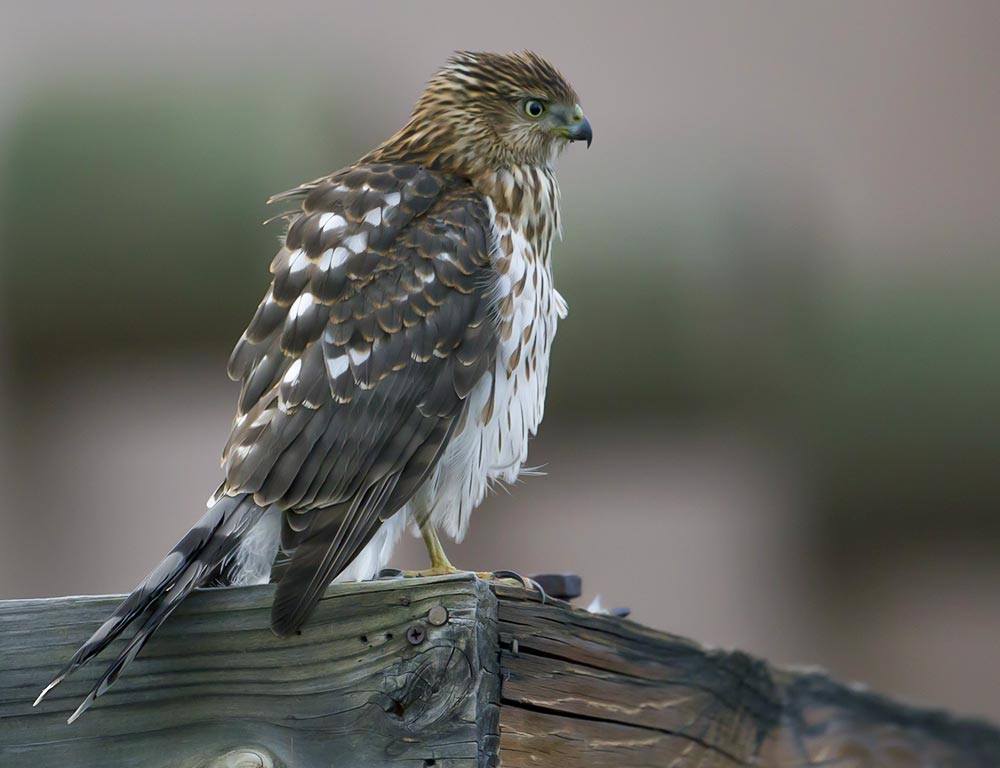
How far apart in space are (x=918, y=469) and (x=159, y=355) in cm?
279

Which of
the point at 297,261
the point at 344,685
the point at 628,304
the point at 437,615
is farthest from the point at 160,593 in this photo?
the point at 628,304

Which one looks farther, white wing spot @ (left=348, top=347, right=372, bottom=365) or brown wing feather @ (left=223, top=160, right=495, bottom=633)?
white wing spot @ (left=348, top=347, right=372, bottom=365)

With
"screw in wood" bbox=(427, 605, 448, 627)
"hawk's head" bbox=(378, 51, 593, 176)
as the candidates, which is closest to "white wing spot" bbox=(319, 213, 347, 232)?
"hawk's head" bbox=(378, 51, 593, 176)

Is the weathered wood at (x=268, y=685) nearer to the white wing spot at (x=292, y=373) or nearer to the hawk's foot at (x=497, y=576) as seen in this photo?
the hawk's foot at (x=497, y=576)

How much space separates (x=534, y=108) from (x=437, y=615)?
6.22 ft

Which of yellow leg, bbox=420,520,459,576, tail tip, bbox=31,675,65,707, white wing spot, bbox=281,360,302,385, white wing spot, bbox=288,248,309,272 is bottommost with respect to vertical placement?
tail tip, bbox=31,675,65,707

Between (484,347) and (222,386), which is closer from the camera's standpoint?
(484,347)

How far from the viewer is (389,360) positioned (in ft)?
9.57

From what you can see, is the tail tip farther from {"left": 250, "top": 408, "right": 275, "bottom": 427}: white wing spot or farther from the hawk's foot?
{"left": 250, "top": 408, "right": 275, "bottom": 427}: white wing spot

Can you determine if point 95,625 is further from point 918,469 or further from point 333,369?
point 918,469

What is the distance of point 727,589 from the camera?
9117mm

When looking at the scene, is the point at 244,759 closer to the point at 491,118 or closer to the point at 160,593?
the point at 160,593

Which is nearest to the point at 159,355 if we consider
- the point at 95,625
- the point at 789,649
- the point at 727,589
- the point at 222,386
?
the point at 222,386

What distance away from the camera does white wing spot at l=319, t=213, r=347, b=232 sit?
3.02m
